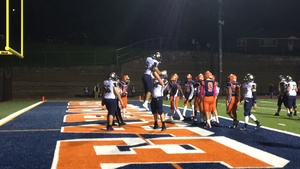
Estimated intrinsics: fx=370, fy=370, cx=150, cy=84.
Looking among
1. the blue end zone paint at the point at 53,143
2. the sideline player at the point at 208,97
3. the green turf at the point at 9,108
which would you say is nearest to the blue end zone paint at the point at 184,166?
the blue end zone paint at the point at 53,143

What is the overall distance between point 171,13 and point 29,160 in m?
50.6

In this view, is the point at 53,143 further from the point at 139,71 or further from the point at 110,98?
the point at 139,71

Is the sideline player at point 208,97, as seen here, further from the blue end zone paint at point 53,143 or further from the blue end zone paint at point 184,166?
the blue end zone paint at point 184,166

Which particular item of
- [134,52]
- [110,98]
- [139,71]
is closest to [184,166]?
[110,98]

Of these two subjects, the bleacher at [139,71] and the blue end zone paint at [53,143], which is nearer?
the blue end zone paint at [53,143]

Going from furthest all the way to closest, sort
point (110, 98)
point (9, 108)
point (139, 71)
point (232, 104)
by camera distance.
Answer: point (139, 71) < point (9, 108) < point (232, 104) < point (110, 98)

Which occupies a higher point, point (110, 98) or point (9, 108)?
point (110, 98)

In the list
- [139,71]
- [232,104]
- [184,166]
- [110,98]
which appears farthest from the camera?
[139,71]

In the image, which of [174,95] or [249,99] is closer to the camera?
[249,99]

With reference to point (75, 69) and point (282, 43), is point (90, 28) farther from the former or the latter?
point (282, 43)

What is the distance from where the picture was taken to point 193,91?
1548 centimetres

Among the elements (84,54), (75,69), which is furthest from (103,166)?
(84,54)

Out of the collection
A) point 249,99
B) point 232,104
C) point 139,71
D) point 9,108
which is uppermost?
point 139,71

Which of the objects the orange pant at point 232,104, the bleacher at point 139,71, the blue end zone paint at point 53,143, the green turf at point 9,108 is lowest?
the blue end zone paint at point 53,143
